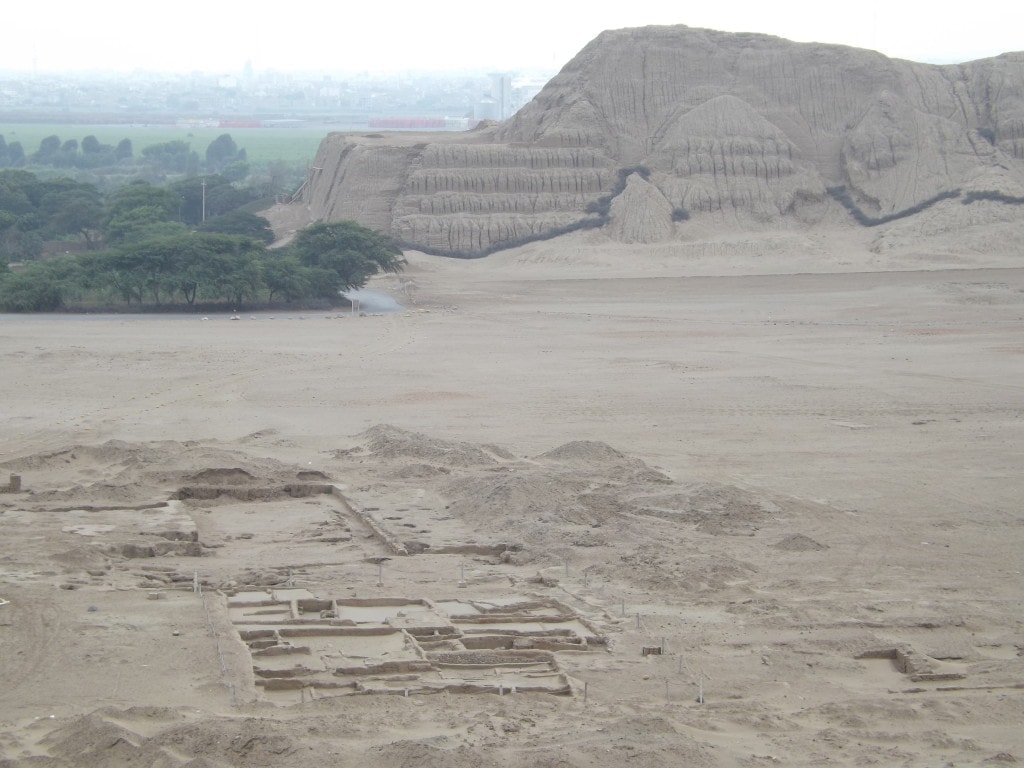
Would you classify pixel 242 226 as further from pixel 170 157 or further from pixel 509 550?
pixel 170 157

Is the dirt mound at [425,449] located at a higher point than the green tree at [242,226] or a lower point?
lower

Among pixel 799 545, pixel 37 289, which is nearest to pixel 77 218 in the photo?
pixel 37 289

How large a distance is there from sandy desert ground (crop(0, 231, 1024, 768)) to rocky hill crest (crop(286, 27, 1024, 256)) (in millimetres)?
19191

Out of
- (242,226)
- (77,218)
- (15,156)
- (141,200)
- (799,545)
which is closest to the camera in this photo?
(799,545)

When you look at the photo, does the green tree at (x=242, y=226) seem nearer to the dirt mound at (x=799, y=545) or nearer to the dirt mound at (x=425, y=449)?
the dirt mound at (x=425, y=449)

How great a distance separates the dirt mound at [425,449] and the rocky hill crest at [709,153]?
30780 millimetres

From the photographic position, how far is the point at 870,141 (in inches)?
2210

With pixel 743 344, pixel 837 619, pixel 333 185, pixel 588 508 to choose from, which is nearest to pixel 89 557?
pixel 588 508

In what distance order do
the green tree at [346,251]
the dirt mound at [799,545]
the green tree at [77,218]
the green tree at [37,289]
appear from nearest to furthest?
the dirt mound at [799,545], the green tree at [37,289], the green tree at [346,251], the green tree at [77,218]

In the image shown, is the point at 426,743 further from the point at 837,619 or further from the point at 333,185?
the point at 333,185

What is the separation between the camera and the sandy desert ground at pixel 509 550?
37.0ft

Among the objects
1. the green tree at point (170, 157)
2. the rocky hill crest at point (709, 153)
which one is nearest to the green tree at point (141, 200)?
the rocky hill crest at point (709, 153)

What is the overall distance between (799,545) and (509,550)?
142 inches

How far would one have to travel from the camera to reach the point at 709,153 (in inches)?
2165
